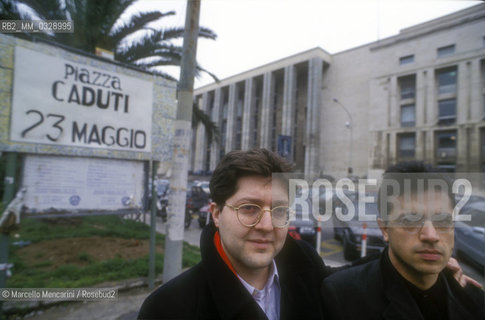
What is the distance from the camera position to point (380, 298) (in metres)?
1.35

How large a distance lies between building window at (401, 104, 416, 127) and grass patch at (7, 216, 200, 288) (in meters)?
33.7

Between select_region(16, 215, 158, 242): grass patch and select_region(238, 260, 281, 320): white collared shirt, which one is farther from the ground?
select_region(238, 260, 281, 320): white collared shirt

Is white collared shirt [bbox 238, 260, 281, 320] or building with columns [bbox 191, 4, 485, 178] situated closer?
white collared shirt [bbox 238, 260, 281, 320]

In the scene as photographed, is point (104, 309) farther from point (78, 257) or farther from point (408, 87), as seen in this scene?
point (408, 87)

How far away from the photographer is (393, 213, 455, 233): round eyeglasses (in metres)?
1.34

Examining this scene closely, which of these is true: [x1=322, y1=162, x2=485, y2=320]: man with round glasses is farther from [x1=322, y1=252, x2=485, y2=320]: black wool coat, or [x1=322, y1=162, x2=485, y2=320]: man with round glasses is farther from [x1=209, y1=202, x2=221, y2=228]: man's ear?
[x1=209, y1=202, x2=221, y2=228]: man's ear

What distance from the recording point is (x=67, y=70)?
3.31m

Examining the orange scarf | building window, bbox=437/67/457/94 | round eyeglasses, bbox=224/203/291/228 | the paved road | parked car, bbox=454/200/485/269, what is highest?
building window, bbox=437/67/457/94

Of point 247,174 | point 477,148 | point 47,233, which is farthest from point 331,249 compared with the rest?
point 477,148

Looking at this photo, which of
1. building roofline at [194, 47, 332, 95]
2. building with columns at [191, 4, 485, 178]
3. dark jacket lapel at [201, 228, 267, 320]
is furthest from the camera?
building roofline at [194, 47, 332, 95]

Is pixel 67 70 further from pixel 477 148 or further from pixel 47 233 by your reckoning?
pixel 477 148

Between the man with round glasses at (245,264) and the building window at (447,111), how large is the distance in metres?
35.5

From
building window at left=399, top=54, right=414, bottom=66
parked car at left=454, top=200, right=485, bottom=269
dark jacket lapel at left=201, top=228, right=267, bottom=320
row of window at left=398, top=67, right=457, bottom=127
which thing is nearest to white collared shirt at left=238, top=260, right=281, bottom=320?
dark jacket lapel at left=201, top=228, right=267, bottom=320

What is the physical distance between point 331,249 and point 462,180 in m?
6.46
